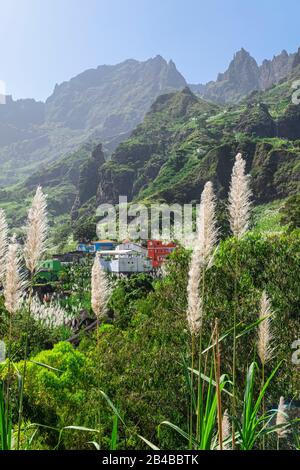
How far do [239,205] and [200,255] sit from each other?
0.47 meters

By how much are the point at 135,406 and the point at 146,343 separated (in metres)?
2.50

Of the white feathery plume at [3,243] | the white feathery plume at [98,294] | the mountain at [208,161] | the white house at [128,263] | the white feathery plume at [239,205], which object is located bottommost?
the white house at [128,263]

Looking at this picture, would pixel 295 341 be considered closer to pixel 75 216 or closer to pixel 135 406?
pixel 135 406

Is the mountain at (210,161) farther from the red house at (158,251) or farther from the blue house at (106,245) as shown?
the blue house at (106,245)

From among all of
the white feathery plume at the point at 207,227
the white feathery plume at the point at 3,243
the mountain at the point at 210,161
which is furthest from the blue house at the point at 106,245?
the white feathery plume at the point at 207,227

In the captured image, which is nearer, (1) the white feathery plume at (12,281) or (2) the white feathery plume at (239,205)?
(1) the white feathery plume at (12,281)

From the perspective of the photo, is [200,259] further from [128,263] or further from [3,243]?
[128,263]

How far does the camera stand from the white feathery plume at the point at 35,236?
9.18 feet

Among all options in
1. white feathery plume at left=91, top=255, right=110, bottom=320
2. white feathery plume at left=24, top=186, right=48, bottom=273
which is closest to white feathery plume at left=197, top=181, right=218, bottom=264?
white feathery plume at left=91, top=255, right=110, bottom=320

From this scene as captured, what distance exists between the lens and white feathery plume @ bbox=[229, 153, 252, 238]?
2.96 m

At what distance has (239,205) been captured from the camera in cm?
299

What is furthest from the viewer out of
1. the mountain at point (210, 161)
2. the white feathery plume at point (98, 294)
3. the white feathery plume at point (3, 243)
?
the mountain at point (210, 161)

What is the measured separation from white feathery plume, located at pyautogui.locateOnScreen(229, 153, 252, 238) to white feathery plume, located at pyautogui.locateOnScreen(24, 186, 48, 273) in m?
1.21

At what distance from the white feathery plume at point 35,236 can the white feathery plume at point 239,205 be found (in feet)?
3.98
